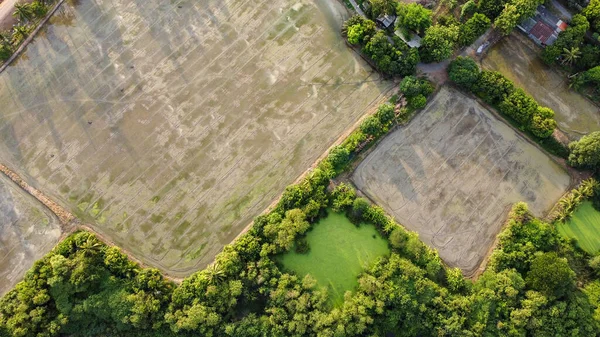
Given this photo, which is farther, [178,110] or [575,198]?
[178,110]

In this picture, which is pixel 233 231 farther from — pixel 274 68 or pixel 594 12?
pixel 594 12

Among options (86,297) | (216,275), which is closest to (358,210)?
(216,275)

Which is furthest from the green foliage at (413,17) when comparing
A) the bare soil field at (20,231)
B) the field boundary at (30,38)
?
the bare soil field at (20,231)

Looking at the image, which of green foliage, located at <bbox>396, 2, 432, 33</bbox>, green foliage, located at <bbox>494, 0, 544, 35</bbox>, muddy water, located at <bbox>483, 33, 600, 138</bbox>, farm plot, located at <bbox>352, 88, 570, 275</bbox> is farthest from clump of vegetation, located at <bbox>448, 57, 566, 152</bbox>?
green foliage, located at <bbox>396, 2, 432, 33</bbox>

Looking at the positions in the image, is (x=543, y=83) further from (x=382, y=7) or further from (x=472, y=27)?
(x=382, y=7)

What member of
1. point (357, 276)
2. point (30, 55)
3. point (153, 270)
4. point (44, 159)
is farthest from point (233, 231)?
point (30, 55)
